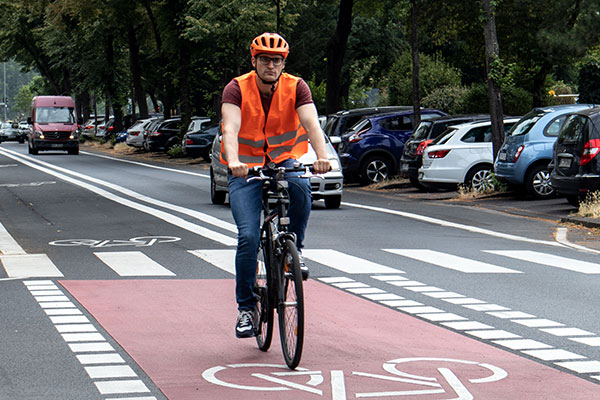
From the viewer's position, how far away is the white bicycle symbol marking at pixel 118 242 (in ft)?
47.6

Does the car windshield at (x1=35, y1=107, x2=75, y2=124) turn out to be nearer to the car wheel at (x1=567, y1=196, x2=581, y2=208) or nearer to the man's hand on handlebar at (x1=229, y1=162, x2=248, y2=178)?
the car wheel at (x1=567, y1=196, x2=581, y2=208)

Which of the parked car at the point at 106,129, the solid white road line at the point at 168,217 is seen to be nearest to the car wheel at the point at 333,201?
the solid white road line at the point at 168,217

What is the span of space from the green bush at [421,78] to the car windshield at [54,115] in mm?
16016

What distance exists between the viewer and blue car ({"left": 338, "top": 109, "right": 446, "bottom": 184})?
28547 mm

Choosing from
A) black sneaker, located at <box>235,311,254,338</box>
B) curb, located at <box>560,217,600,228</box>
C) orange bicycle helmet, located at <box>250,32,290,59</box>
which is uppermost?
orange bicycle helmet, located at <box>250,32,290,59</box>

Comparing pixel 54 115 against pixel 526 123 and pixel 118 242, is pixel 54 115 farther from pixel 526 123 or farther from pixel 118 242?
pixel 118 242

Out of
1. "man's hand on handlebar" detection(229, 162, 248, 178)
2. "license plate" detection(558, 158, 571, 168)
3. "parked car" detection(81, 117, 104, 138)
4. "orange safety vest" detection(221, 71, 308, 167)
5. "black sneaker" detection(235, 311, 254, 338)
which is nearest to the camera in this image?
"man's hand on handlebar" detection(229, 162, 248, 178)

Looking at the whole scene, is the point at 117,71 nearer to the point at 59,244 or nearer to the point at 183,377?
the point at 59,244

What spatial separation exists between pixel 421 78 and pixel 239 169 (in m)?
39.8

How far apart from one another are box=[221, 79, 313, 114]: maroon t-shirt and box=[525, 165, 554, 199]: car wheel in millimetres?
15400

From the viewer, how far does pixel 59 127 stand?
183 ft

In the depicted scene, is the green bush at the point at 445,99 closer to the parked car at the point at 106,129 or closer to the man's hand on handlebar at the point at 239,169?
the parked car at the point at 106,129

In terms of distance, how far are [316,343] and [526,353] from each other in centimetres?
134

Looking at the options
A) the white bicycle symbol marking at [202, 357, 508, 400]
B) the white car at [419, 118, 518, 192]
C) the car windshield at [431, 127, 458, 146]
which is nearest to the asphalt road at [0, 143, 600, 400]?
the white bicycle symbol marking at [202, 357, 508, 400]
